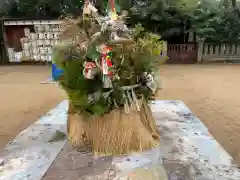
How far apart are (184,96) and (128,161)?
7.07ft

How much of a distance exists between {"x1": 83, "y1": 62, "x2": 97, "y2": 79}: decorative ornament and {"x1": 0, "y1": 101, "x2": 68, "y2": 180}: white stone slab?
370 mm

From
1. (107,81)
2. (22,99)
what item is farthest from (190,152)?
(22,99)

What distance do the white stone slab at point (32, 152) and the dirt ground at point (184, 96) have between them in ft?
2.09

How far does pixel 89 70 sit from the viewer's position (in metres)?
1.18

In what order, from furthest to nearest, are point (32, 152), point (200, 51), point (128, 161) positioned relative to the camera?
point (200, 51) → point (32, 152) → point (128, 161)

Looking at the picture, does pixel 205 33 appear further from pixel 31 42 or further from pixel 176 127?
pixel 176 127

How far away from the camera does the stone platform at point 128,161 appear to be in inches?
41.7

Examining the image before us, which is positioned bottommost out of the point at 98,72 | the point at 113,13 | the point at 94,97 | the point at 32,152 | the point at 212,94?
the point at 212,94

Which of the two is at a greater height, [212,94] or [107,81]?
[107,81]

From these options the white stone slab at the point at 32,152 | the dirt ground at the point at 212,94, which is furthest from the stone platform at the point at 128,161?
the dirt ground at the point at 212,94

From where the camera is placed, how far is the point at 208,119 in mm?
2438

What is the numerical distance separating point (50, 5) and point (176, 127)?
5.31m

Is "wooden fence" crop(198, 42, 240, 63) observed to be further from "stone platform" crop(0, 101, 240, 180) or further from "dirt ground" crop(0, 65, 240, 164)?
"stone platform" crop(0, 101, 240, 180)

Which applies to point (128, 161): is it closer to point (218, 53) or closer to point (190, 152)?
point (190, 152)
